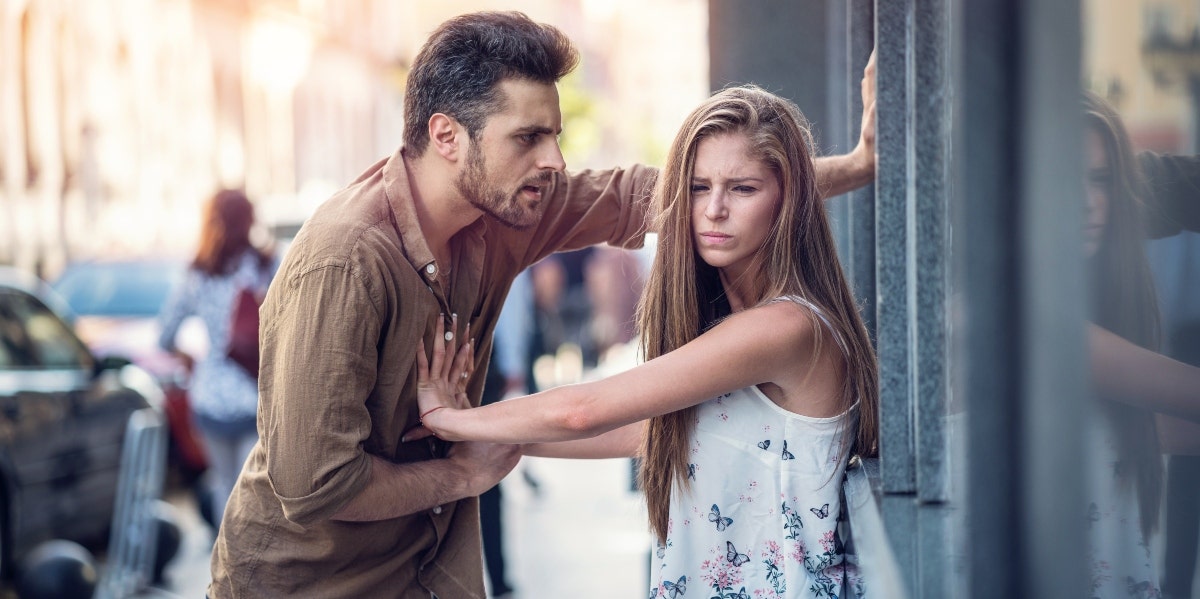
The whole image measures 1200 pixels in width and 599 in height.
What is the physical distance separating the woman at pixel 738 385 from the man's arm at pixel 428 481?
0.32ft

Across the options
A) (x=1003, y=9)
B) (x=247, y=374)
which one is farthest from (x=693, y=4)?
(x=1003, y=9)

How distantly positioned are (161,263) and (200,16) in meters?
12.9

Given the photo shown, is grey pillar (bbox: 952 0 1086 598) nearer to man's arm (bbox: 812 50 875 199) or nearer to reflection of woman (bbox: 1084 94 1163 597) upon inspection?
reflection of woman (bbox: 1084 94 1163 597)

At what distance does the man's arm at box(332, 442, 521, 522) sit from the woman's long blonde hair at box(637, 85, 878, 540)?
0.31m

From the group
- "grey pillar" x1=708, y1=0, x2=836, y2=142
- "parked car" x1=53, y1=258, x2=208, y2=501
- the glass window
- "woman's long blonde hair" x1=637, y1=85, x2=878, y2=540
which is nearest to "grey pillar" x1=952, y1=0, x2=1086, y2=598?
"woman's long blonde hair" x1=637, y1=85, x2=878, y2=540

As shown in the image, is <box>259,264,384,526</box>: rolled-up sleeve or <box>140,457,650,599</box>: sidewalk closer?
<box>259,264,384,526</box>: rolled-up sleeve

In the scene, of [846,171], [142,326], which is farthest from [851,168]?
[142,326]

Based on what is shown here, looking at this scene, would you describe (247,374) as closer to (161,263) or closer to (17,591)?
(17,591)

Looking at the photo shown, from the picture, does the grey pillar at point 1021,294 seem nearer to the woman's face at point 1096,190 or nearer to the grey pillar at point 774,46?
the woman's face at point 1096,190

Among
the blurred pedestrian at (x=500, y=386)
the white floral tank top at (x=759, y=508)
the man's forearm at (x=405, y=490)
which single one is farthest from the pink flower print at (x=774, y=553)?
the blurred pedestrian at (x=500, y=386)

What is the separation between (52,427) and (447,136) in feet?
16.3

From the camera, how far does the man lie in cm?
239

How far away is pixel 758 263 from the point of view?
251cm

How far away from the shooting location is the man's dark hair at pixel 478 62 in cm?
265
